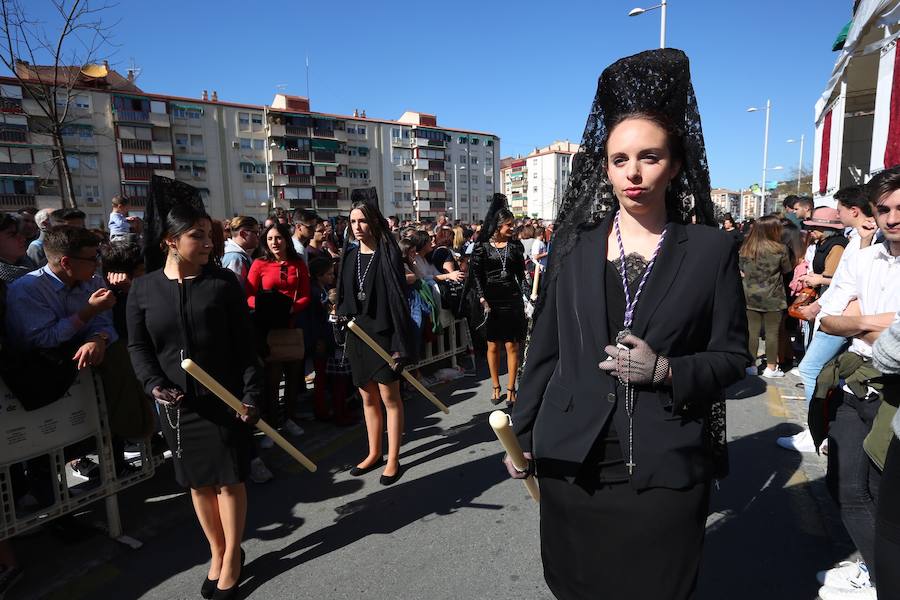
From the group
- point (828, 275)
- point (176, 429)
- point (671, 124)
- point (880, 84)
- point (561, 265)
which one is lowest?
point (176, 429)

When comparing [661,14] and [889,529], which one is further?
[661,14]

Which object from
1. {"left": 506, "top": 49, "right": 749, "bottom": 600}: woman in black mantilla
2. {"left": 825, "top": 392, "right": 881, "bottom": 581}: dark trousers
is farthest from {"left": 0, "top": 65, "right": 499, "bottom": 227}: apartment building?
{"left": 825, "top": 392, "right": 881, "bottom": 581}: dark trousers

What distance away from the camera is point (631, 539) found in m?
1.64

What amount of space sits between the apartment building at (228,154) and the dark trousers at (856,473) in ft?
150

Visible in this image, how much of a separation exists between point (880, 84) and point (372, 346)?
27.9 feet

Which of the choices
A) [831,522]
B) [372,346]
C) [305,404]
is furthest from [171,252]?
[831,522]

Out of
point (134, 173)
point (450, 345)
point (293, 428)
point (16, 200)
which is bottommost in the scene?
point (293, 428)

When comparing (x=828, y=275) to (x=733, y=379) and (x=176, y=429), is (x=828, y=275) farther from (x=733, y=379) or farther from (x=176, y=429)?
(x=176, y=429)

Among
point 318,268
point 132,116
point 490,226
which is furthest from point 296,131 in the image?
point 490,226

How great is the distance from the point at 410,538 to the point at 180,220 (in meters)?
2.28

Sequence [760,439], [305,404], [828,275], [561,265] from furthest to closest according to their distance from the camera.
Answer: [305,404] < [828,275] < [760,439] < [561,265]

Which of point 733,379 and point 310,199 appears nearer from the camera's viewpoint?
point 733,379

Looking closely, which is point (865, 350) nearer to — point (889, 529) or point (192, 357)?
point (889, 529)

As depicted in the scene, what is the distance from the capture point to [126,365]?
349 cm
